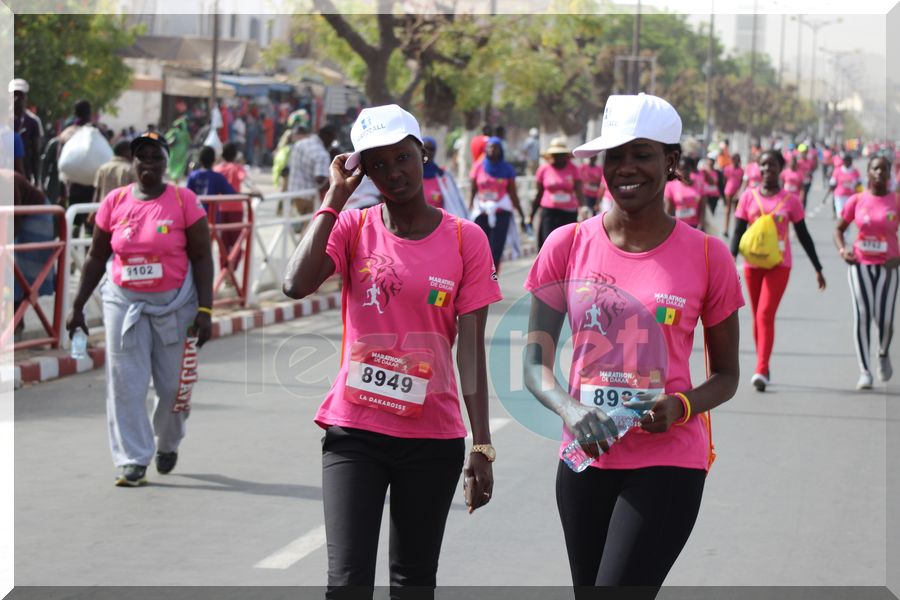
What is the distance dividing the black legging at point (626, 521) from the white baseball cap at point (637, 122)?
0.84 metres

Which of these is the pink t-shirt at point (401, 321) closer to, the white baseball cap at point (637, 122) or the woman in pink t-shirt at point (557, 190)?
the white baseball cap at point (637, 122)

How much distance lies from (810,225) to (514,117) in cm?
3505

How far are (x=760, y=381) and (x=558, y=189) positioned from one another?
6367 millimetres

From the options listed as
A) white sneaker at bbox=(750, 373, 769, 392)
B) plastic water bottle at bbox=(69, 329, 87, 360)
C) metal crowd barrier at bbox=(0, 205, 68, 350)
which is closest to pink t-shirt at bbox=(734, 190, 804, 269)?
white sneaker at bbox=(750, 373, 769, 392)

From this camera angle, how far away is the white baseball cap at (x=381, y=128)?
4.24 m

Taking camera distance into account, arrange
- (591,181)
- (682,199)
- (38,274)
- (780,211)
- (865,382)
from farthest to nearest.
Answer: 1. (591,181)
2. (682,199)
3. (38,274)
4. (865,382)
5. (780,211)

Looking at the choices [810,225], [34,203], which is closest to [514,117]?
[810,225]

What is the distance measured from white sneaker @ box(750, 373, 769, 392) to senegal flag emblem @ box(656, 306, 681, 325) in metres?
7.52

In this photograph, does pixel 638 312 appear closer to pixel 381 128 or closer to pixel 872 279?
pixel 381 128

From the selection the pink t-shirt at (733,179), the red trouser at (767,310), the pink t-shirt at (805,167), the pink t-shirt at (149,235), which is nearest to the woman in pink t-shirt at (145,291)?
the pink t-shirt at (149,235)

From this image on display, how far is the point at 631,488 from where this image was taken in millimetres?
3848

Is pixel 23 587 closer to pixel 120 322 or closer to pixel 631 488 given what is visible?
pixel 120 322

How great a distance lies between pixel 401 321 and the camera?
4.30m

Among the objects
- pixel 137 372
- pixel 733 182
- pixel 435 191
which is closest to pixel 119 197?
pixel 137 372
